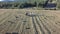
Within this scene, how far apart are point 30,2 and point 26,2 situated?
0.09 m

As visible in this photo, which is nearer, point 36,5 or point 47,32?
point 47,32

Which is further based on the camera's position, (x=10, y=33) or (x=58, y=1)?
(x=58, y=1)

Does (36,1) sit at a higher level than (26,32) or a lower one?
lower

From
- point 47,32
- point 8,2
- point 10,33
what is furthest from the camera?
point 8,2

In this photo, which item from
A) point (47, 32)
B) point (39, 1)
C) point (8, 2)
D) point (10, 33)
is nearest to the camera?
point (10, 33)

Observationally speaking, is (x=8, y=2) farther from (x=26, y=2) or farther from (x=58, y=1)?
(x=58, y=1)

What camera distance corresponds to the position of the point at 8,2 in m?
4.34

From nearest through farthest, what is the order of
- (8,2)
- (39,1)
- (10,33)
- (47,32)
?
(10,33)
(47,32)
(8,2)
(39,1)

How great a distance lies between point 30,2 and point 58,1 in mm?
619

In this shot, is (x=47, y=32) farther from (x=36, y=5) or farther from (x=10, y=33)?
(x=36, y=5)

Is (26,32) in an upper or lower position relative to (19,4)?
upper

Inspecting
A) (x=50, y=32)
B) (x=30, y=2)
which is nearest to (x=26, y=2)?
(x=30, y=2)

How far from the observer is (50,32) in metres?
1.69

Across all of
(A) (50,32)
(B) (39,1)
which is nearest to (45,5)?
(B) (39,1)
